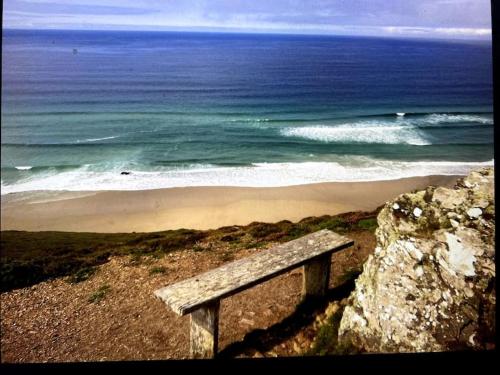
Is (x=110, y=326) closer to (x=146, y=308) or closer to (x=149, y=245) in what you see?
(x=146, y=308)

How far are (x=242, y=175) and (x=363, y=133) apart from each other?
27.1 ft

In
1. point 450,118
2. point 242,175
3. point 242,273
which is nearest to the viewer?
point 242,273

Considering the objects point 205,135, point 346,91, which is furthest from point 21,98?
point 346,91

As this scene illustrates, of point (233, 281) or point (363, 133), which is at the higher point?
point (363, 133)

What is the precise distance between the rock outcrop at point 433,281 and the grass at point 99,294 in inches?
125

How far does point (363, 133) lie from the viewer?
1977cm

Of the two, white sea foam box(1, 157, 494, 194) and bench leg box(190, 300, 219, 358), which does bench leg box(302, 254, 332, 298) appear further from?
white sea foam box(1, 157, 494, 194)

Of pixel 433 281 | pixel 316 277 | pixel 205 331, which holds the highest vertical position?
pixel 433 281

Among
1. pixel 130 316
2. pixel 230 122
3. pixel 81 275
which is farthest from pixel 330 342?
pixel 230 122

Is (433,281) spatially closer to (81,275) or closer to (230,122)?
(81,275)

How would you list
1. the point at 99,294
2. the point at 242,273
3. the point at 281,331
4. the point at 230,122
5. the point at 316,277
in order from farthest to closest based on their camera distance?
the point at 230,122
the point at 99,294
the point at 316,277
the point at 281,331
the point at 242,273

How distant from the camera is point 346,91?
32875 mm

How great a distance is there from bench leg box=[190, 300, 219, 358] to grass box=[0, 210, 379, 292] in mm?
2433

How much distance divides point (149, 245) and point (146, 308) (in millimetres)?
2681
